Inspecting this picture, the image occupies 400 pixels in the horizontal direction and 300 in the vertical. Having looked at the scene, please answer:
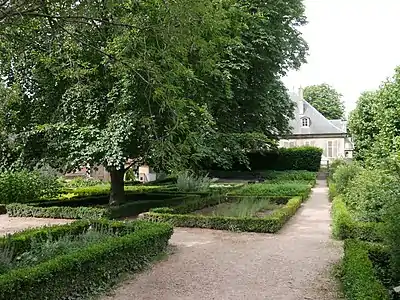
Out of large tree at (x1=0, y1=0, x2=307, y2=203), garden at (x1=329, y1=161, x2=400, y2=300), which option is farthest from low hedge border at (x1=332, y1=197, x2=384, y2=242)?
large tree at (x1=0, y1=0, x2=307, y2=203)

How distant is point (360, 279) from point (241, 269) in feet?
8.87

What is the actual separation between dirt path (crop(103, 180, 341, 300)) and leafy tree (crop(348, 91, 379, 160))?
11865mm

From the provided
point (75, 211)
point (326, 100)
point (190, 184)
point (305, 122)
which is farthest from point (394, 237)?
point (326, 100)

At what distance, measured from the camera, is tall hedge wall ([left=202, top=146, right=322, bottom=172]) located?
34.6 meters

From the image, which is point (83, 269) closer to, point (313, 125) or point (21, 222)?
point (21, 222)

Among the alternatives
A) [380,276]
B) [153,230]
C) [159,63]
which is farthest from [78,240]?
[380,276]

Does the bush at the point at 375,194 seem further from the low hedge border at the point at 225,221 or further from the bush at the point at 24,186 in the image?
the bush at the point at 24,186

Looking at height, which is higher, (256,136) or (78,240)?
(256,136)

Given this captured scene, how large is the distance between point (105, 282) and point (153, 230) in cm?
189

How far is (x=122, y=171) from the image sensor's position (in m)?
14.6

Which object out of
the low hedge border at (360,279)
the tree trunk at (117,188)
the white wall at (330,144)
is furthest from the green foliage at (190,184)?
the white wall at (330,144)

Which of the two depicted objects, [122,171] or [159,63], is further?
[122,171]

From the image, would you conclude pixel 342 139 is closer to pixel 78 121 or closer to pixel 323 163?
pixel 323 163

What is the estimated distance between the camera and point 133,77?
36.7ft
